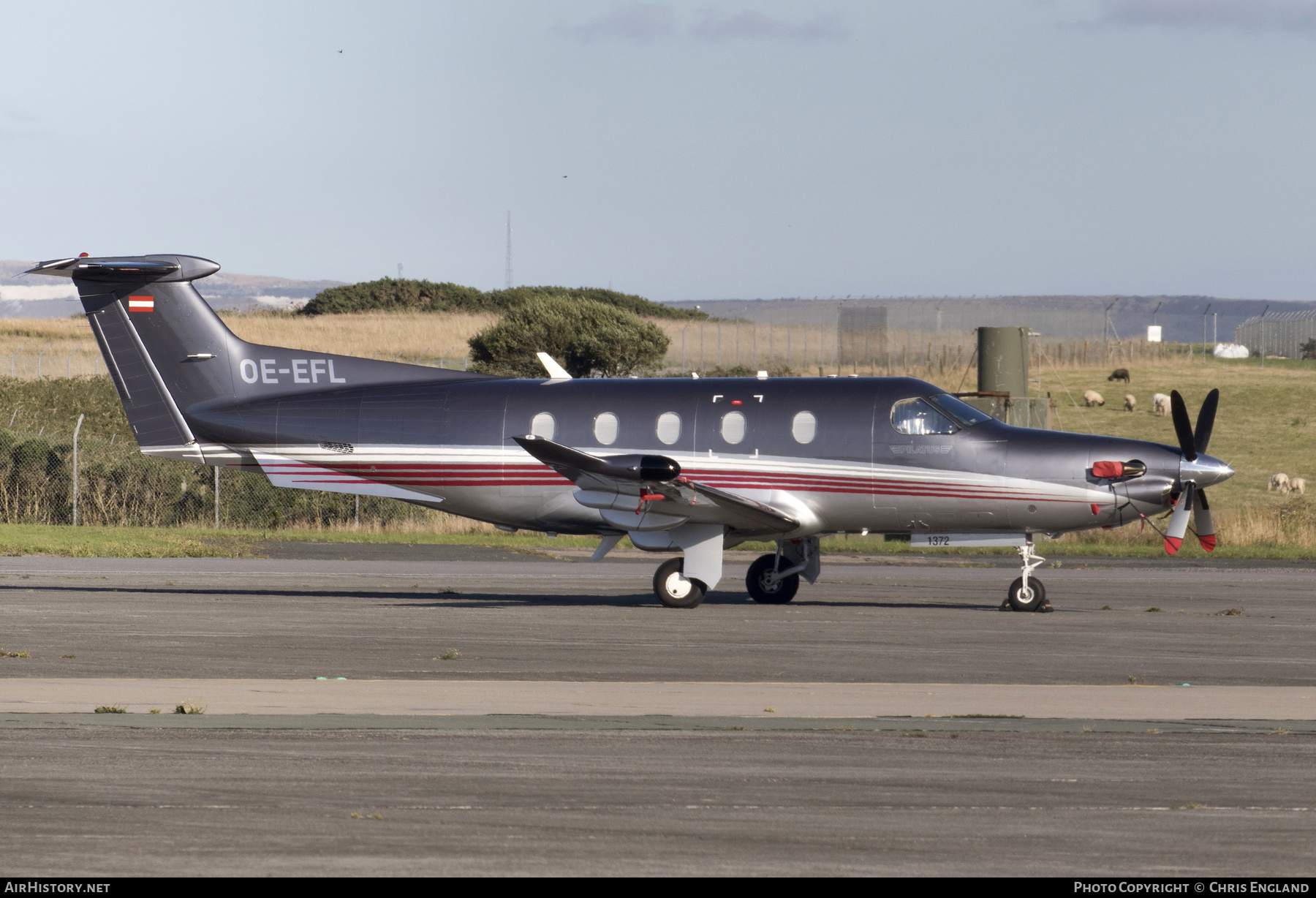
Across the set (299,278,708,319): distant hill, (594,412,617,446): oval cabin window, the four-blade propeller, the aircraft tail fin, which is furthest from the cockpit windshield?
(299,278,708,319): distant hill

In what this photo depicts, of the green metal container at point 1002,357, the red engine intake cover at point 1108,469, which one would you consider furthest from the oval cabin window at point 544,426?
the green metal container at point 1002,357

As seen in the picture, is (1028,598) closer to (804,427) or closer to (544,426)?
(804,427)

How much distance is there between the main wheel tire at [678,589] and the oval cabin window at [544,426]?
2.58 meters

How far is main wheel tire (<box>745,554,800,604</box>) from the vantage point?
69.7ft

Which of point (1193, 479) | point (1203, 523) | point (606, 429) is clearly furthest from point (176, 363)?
point (1203, 523)

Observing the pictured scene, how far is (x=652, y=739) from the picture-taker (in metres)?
10.1

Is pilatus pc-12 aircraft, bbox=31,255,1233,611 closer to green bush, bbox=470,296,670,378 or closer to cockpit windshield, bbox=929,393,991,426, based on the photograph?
cockpit windshield, bbox=929,393,991,426

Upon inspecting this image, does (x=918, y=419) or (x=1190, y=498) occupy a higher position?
(x=918, y=419)

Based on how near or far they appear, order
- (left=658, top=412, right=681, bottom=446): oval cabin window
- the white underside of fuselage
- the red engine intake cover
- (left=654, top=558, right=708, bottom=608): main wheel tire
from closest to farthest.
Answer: the red engine intake cover < the white underside of fuselage < (left=654, top=558, right=708, bottom=608): main wheel tire < (left=658, top=412, right=681, bottom=446): oval cabin window

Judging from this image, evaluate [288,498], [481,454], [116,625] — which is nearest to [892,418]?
[481,454]

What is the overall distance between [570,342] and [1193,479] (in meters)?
46.7

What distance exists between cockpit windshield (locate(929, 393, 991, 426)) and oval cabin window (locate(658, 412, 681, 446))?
347 cm

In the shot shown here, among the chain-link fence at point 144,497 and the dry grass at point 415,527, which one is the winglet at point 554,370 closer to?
the dry grass at point 415,527

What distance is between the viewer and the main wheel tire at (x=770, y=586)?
21.2 metres
